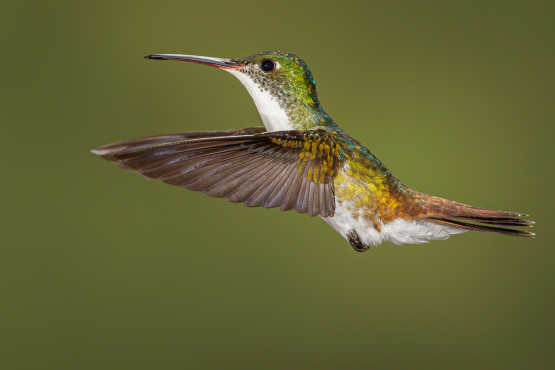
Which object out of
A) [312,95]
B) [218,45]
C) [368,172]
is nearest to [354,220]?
[368,172]

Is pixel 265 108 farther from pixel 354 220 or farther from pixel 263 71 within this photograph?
pixel 354 220

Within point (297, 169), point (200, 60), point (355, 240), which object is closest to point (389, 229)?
point (355, 240)

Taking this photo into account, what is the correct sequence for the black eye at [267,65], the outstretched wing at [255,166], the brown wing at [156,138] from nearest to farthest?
the outstretched wing at [255,166] → the black eye at [267,65] → the brown wing at [156,138]

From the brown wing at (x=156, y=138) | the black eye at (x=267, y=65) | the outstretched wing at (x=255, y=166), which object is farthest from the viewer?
the brown wing at (x=156, y=138)

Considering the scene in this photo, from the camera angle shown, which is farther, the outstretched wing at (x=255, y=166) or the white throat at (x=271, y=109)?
the white throat at (x=271, y=109)

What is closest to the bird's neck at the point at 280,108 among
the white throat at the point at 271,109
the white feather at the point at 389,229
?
the white throat at the point at 271,109

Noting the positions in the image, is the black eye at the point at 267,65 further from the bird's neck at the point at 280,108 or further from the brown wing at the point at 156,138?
the brown wing at the point at 156,138
